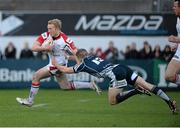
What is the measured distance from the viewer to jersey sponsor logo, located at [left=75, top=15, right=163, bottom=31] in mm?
29359

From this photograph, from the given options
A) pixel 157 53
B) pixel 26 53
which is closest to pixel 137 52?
pixel 157 53

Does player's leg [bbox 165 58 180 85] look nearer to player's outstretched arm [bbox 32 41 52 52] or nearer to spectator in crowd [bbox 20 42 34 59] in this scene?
player's outstretched arm [bbox 32 41 52 52]

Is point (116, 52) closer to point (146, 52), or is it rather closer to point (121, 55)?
point (121, 55)

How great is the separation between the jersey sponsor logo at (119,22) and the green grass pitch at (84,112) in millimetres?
6813

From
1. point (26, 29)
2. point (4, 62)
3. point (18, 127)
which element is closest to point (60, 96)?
point (4, 62)

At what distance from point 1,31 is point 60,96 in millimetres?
7214

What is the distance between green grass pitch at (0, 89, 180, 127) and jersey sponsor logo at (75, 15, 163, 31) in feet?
22.4

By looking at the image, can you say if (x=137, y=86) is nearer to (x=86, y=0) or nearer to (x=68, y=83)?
(x=68, y=83)

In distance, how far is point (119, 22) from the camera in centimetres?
2941

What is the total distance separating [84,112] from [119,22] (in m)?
12.7

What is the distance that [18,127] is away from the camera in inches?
532

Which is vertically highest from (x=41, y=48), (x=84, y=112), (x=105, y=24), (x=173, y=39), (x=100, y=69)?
(x=173, y=39)

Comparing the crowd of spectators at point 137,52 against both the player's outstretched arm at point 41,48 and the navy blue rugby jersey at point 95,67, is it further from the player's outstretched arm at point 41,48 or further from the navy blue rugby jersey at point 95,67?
the navy blue rugby jersey at point 95,67

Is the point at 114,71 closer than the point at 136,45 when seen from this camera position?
Yes
